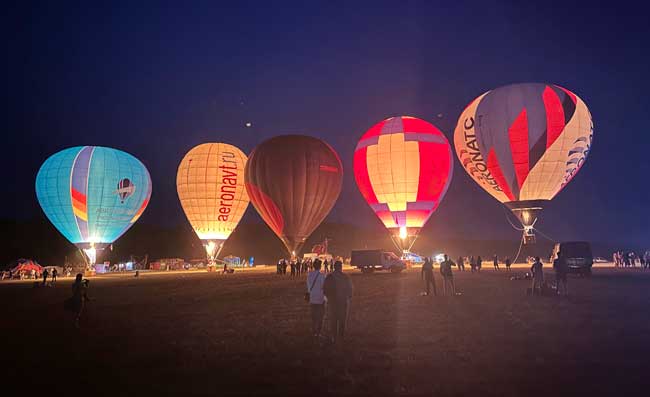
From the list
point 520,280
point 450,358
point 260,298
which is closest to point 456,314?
point 450,358

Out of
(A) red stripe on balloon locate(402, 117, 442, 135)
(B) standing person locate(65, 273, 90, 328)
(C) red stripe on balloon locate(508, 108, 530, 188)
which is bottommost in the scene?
(B) standing person locate(65, 273, 90, 328)

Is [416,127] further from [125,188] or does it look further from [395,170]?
[125,188]

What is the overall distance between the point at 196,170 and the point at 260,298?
28489 millimetres

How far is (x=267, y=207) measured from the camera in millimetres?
35344

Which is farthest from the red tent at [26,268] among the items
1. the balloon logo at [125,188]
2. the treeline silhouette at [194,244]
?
the treeline silhouette at [194,244]

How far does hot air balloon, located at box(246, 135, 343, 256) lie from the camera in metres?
34.5

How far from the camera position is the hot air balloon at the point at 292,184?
34.5m

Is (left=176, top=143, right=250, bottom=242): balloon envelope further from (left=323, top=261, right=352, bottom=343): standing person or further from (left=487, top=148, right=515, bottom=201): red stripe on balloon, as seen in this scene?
(left=323, top=261, right=352, bottom=343): standing person

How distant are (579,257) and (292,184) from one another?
19.5 metres

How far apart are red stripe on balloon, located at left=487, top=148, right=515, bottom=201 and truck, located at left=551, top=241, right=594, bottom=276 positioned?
5.40m

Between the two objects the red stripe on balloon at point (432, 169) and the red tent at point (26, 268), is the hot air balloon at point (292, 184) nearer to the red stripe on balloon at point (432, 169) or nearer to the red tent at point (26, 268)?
the red stripe on balloon at point (432, 169)

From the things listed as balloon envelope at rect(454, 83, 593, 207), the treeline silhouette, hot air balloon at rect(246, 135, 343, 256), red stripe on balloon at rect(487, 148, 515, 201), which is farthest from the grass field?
the treeline silhouette

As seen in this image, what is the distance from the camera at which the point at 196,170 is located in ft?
144

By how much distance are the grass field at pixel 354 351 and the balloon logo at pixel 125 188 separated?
3151 cm
